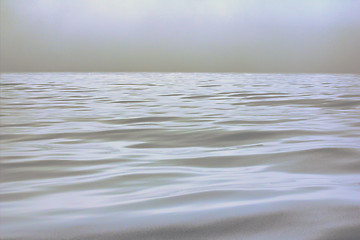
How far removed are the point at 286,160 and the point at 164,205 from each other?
116cm

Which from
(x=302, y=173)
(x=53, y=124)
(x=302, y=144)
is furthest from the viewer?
(x=53, y=124)

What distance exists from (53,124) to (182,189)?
3.19m

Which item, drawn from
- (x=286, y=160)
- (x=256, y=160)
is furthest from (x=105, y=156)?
(x=286, y=160)

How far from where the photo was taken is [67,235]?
3.87ft

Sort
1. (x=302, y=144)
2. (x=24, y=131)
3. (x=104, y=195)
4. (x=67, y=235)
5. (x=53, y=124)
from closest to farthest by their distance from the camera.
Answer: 1. (x=67, y=235)
2. (x=104, y=195)
3. (x=302, y=144)
4. (x=24, y=131)
5. (x=53, y=124)

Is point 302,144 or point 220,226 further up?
point 220,226

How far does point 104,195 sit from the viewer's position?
1.71 metres

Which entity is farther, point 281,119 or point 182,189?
point 281,119

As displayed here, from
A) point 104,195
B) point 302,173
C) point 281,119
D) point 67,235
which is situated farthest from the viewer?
point 281,119

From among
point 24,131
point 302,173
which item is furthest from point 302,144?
point 24,131

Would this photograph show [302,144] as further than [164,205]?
Yes

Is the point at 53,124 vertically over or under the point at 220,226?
under

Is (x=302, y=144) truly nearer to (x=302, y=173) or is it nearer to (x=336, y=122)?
(x=302, y=173)

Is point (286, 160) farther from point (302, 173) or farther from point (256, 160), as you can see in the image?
point (302, 173)
